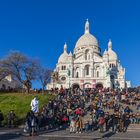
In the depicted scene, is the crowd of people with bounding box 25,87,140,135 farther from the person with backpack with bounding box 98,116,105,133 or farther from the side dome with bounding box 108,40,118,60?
the side dome with bounding box 108,40,118,60

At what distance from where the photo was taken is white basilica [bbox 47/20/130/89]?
106 metres

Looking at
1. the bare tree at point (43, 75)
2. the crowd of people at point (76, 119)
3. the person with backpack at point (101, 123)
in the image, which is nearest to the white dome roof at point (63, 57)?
the bare tree at point (43, 75)

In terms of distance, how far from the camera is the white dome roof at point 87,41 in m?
125

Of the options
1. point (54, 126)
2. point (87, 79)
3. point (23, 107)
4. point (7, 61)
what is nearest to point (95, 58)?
point (87, 79)

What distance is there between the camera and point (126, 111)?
101 feet

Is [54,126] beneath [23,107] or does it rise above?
beneath

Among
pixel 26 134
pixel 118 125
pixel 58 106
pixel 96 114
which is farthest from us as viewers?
pixel 58 106

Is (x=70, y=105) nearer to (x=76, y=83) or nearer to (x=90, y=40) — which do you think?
(x=76, y=83)

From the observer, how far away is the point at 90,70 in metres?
110

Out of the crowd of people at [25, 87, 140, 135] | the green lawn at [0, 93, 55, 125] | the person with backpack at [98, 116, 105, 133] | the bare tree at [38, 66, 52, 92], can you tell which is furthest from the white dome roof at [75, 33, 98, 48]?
the person with backpack at [98, 116, 105, 133]

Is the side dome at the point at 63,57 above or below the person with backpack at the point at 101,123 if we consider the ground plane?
above

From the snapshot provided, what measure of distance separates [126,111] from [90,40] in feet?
321

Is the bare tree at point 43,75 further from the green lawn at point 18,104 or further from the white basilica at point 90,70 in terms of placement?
the green lawn at point 18,104

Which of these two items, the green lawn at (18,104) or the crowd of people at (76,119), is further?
the green lawn at (18,104)
